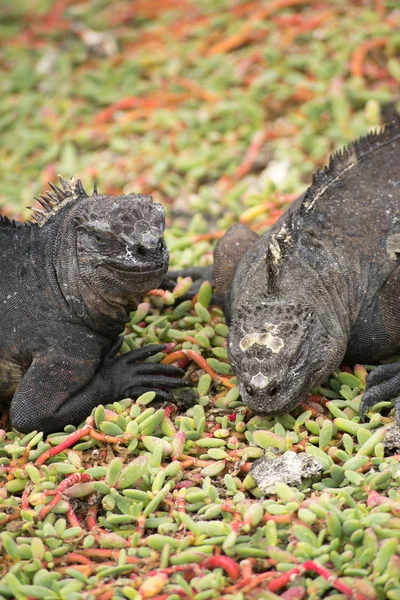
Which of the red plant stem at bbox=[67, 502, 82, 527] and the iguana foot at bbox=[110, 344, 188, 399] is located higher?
the iguana foot at bbox=[110, 344, 188, 399]

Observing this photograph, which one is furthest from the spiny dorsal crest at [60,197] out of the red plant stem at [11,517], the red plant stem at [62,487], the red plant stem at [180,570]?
the red plant stem at [180,570]

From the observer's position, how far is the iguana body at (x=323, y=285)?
459 centimetres

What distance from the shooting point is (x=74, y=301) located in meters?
5.05

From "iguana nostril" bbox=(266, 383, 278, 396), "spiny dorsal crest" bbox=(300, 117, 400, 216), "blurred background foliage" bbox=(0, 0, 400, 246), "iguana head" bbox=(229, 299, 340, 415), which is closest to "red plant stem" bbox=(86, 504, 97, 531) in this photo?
"iguana head" bbox=(229, 299, 340, 415)

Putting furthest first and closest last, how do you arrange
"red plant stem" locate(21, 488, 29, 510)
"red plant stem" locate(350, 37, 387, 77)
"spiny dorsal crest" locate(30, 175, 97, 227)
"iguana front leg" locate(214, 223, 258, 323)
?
"red plant stem" locate(350, 37, 387, 77) → "iguana front leg" locate(214, 223, 258, 323) → "spiny dorsal crest" locate(30, 175, 97, 227) → "red plant stem" locate(21, 488, 29, 510)

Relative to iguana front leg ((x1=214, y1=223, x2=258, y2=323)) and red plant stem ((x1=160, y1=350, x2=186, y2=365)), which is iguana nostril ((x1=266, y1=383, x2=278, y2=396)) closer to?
red plant stem ((x1=160, y1=350, x2=186, y2=365))

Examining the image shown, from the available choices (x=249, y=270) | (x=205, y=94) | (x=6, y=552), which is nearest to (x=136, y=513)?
(x=6, y=552)

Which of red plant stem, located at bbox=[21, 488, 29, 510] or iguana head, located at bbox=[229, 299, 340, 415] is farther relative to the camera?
iguana head, located at bbox=[229, 299, 340, 415]

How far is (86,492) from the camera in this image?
4.44 metres

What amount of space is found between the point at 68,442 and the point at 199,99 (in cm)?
464

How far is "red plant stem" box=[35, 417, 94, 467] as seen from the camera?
15.4 feet

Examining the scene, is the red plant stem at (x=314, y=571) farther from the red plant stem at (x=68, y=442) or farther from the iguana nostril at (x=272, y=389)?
the red plant stem at (x=68, y=442)

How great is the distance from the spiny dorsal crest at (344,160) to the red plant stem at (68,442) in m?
1.74

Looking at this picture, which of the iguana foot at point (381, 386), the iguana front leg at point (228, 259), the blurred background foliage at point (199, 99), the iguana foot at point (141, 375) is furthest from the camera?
the blurred background foliage at point (199, 99)
